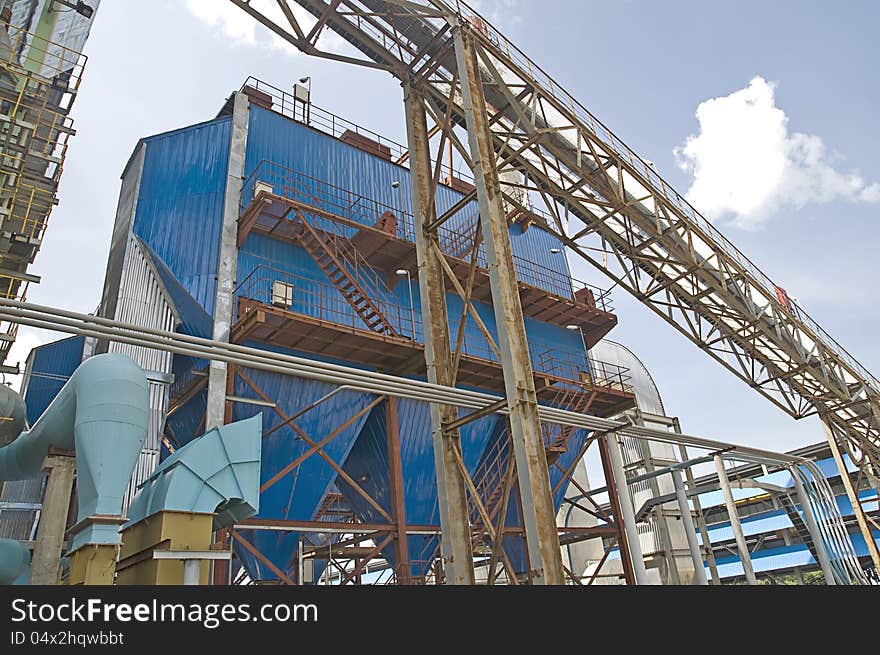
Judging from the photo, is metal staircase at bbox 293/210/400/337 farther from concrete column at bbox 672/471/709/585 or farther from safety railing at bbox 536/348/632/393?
concrete column at bbox 672/471/709/585

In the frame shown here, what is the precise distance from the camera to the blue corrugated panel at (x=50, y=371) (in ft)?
58.1

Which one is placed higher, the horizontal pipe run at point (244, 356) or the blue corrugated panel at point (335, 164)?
the blue corrugated panel at point (335, 164)

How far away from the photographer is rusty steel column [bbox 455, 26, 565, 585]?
25.3 feet

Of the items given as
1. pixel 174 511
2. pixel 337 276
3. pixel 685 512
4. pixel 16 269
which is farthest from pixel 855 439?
pixel 16 269

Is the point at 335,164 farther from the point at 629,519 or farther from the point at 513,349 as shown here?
the point at 629,519

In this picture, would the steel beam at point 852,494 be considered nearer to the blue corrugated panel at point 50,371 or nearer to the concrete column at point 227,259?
the concrete column at point 227,259

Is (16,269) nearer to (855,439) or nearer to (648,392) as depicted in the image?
(855,439)

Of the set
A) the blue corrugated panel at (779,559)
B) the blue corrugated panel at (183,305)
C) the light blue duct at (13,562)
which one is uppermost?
the blue corrugated panel at (183,305)

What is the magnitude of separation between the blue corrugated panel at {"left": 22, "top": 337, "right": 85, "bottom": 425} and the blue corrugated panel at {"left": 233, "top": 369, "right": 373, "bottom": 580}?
6609 millimetres

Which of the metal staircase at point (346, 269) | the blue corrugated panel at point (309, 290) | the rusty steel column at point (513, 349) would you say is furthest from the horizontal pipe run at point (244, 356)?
the blue corrugated panel at point (309, 290)

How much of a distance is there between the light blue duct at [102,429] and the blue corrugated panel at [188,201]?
5.57 metres

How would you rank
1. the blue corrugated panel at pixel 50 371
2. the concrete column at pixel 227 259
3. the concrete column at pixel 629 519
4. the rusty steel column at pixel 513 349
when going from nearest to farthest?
the rusty steel column at pixel 513 349 < the concrete column at pixel 629 519 < the concrete column at pixel 227 259 < the blue corrugated panel at pixel 50 371

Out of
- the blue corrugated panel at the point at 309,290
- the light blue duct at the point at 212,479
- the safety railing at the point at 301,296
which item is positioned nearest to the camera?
the light blue duct at the point at 212,479

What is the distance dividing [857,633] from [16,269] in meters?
16.8
